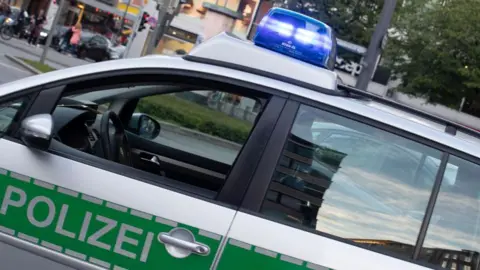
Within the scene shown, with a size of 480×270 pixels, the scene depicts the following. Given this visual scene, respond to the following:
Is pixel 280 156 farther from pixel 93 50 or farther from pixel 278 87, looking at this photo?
pixel 93 50

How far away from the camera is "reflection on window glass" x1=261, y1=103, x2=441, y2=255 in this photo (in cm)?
274

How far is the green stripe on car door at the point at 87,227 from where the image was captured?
278 centimetres

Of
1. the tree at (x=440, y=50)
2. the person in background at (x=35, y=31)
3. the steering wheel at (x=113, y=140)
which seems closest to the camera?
the steering wheel at (x=113, y=140)

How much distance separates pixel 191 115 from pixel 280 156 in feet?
4.05

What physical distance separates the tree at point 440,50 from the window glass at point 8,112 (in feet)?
78.4

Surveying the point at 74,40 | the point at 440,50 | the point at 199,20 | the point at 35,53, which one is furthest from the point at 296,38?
the point at 199,20

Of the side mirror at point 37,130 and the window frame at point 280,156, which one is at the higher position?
the window frame at point 280,156

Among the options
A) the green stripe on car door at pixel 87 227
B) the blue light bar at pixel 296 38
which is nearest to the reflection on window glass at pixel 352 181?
the green stripe on car door at pixel 87 227

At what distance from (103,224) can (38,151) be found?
429mm

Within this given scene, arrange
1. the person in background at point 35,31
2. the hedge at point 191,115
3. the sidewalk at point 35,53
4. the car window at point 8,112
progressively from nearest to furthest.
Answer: the car window at point 8,112 < the hedge at point 191,115 < the sidewalk at point 35,53 < the person in background at point 35,31

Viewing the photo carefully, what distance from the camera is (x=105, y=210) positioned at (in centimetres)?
286

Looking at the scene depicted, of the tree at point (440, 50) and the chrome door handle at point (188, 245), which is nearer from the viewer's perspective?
the chrome door handle at point (188, 245)

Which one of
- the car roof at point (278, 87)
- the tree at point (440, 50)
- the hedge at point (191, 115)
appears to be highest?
the tree at point (440, 50)

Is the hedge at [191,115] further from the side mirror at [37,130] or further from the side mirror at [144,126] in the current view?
the side mirror at [37,130]
